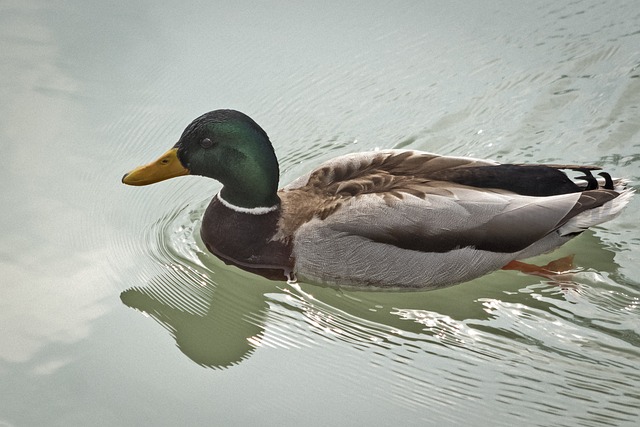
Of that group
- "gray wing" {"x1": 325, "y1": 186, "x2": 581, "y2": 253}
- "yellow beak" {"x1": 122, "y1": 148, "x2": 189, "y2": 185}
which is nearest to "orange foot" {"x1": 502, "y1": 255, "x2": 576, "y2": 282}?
"gray wing" {"x1": 325, "y1": 186, "x2": 581, "y2": 253}

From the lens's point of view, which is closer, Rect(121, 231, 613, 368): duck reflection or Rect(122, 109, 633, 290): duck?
Rect(121, 231, 613, 368): duck reflection

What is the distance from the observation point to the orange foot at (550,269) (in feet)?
19.5

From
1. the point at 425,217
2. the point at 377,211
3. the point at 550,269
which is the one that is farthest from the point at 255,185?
the point at 550,269

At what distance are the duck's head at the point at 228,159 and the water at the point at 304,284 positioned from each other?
1.78 feet

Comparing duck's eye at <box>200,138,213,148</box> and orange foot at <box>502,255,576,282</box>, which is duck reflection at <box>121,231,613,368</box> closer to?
orange foot at <box>502,255,576,282</box>

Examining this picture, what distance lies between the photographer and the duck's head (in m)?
5.71

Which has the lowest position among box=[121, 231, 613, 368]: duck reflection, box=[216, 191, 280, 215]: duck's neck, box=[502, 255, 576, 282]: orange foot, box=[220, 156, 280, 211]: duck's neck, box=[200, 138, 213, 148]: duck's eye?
box=[121, 231, 613, 368]: duck reflection

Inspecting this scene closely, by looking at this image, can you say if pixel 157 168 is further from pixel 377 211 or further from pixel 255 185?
pixel 377 211

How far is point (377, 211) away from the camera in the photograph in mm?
5539

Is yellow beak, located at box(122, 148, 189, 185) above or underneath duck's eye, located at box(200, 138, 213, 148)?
underneath

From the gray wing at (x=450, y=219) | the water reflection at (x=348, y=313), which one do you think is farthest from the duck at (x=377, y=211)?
the water reflection at (x=348, y=313)

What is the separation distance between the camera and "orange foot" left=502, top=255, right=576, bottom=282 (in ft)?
19.5

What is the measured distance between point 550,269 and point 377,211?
1.27 meters

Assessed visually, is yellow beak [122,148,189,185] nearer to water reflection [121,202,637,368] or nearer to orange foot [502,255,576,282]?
water reflection [121,202,637,368]
